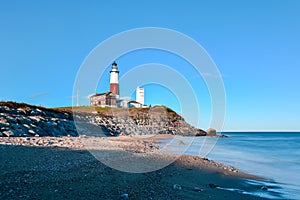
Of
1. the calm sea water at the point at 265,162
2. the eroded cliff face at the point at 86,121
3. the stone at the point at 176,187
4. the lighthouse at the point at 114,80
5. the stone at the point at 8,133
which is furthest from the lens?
the lighthouse at the point at 114,80

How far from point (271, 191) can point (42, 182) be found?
6.95m

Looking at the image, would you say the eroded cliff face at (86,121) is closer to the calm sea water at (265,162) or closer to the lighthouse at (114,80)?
the lighthouse at (114,80)

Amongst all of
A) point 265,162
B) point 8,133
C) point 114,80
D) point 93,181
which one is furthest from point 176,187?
point 114,80

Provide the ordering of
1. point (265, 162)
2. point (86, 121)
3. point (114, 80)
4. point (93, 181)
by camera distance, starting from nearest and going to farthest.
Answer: point (93, 181) → point (265, 162) → point (86, 121) → point (114, 80)

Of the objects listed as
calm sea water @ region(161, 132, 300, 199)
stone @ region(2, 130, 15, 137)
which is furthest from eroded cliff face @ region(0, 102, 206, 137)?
calm sea water @ region(161, 132, 300, 199)

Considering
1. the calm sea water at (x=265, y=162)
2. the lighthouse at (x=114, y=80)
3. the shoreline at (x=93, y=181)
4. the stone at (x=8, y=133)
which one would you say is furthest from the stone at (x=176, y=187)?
the lighthouse at (x=114, y=80)

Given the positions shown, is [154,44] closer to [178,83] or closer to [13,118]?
[178,83]

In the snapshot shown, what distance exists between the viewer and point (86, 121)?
39031 millimetres

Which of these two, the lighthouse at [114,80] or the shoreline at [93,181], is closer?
the shoreline at [93,181]

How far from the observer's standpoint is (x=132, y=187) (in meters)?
6.43

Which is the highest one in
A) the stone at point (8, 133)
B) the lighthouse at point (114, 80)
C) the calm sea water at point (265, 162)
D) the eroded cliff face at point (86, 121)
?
the lighthouse at point (114, 80)

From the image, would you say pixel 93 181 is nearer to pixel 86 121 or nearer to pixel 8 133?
pixel 8 133

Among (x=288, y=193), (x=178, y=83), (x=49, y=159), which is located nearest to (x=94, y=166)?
(x=49, y=159)

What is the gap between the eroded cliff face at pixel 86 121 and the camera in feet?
73.6
